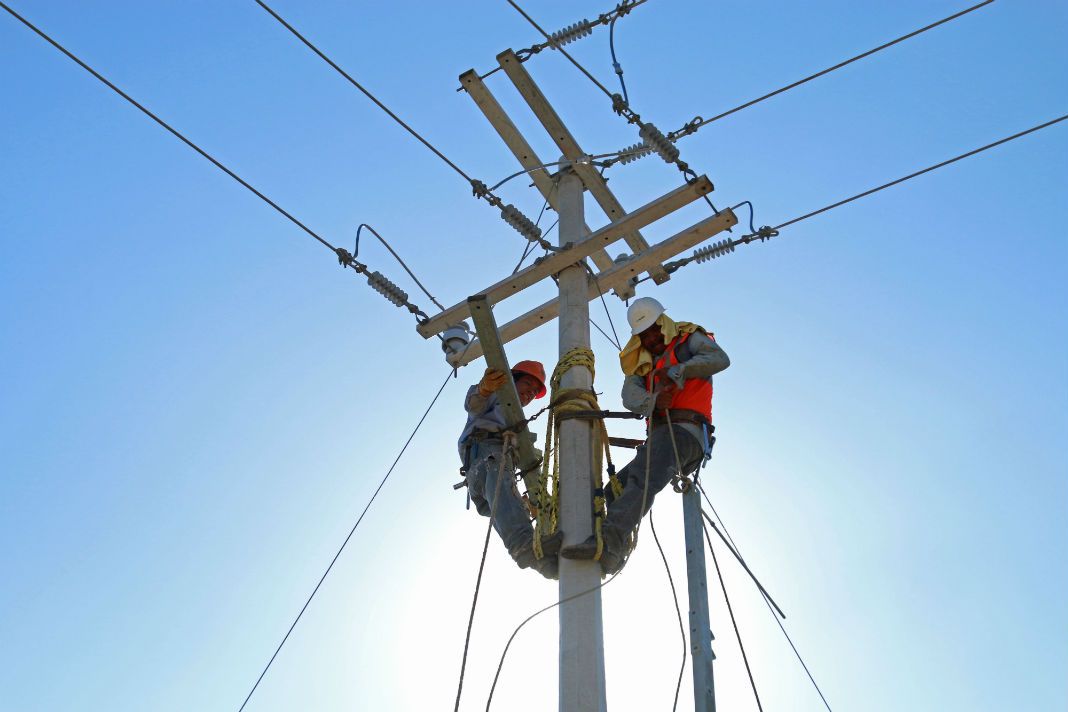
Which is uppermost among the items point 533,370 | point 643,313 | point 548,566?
point 533,370

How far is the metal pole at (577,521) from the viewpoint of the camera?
14.9 feet

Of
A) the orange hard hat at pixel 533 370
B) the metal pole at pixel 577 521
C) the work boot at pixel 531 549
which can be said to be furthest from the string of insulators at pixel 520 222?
the work boot at pixel 531 549

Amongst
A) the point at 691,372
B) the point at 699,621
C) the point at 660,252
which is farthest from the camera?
the point at 660,252

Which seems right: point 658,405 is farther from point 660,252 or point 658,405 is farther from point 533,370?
point 533,370

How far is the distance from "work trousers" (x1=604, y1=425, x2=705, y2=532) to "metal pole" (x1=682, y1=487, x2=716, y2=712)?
1.24 ft

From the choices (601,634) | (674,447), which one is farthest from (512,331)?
(601,634)

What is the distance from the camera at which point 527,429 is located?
19.7ft

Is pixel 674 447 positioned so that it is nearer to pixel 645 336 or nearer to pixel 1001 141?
pixel 645 336

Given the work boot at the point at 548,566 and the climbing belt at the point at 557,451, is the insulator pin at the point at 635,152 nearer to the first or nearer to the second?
the climbing belt at the point at 557,451

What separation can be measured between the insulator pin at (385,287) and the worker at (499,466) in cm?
82

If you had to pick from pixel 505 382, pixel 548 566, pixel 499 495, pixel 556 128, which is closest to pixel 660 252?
pixel 556 128

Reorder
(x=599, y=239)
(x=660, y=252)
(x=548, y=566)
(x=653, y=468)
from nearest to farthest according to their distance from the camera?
1. (x=548, y=566)
2. (x=653, y=468)
3. (x=599, y=239)
4. (x=660, y=252)

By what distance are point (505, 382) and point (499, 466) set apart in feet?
1.87

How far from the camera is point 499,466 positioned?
239 inches
